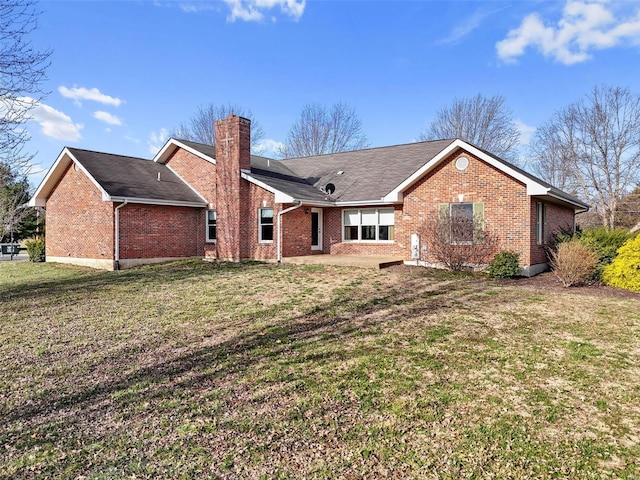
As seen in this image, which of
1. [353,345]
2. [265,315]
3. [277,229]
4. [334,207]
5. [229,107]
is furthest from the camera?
[229,107]

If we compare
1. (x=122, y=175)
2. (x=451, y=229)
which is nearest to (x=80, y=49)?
(x=122, y=175)

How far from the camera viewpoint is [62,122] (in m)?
22.8

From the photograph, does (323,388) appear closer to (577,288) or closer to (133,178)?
(577,288)

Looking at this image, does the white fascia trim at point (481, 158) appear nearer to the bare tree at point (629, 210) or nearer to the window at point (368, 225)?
the window at point (368, 225)

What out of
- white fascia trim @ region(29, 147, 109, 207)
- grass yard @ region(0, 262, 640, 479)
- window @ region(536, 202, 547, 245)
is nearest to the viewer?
grass yard @ region(0, 262, 640, 479)

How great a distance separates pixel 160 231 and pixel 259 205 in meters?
4.38

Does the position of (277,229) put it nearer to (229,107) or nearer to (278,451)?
(278,451)

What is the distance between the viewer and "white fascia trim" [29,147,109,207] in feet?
54.2

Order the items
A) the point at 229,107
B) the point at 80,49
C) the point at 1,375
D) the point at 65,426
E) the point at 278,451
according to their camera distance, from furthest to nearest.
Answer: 1. the point at 229,107
2. the point at 80,49
3. the point at 1,375
4. the point at 65,426
5. the point at 278,451

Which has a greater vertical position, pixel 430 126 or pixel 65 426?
pixel 430 126

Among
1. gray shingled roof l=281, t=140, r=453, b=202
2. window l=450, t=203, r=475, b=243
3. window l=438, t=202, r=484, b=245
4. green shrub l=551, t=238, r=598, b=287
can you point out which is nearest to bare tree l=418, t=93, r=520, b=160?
gray shingled roof l=281, t=140, r=453, b=202

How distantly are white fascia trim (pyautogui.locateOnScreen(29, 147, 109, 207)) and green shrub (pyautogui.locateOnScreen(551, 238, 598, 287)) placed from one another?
15.6 meters

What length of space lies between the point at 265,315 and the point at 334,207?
1087cm

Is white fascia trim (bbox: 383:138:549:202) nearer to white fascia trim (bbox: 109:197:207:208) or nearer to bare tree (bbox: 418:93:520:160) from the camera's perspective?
white fascia trim (bbox: 109:197:207:208)
